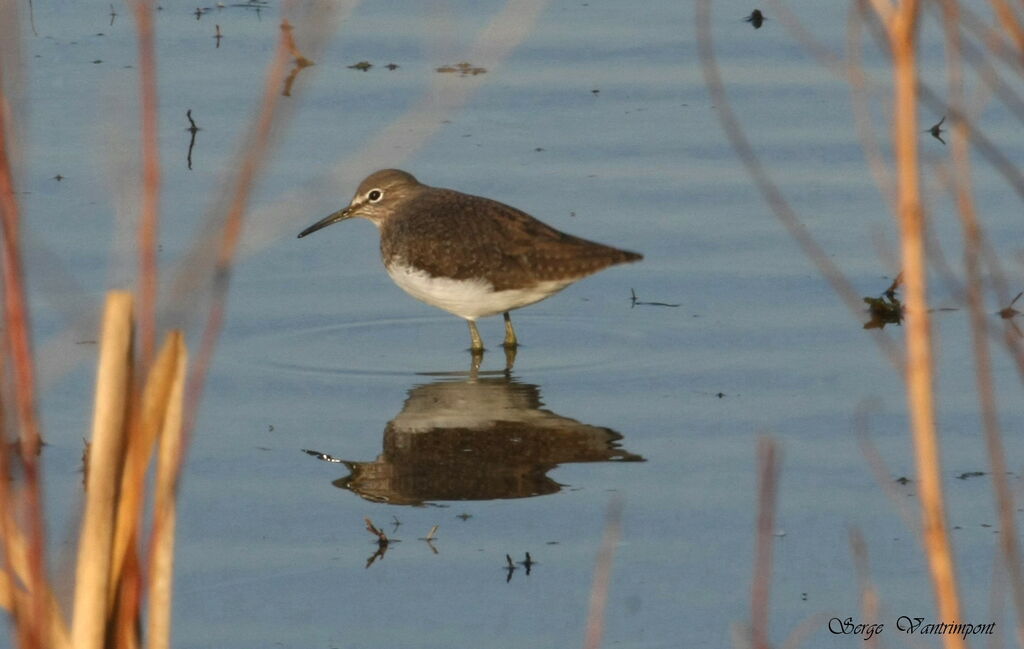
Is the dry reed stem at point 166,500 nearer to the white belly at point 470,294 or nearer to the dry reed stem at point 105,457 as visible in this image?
the dry reed stem at point 105,457

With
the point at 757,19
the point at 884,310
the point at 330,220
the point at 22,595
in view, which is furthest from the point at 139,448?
the point at 757,19

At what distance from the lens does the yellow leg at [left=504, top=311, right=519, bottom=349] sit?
780 cm

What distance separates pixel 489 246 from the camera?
7895 mm

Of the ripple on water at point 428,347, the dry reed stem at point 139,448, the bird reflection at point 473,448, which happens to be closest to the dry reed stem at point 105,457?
the dry reed stem at point 139,448

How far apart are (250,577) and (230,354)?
227cm

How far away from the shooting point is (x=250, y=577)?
5.21m

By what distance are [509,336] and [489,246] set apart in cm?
43

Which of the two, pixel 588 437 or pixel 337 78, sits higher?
pixel 337 78

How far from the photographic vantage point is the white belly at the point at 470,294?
25.3 ft

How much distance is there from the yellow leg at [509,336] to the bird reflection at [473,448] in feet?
2.25

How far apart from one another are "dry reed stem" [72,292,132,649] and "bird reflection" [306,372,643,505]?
350 centimetres

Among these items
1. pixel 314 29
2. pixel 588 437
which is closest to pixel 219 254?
pixel 314 29

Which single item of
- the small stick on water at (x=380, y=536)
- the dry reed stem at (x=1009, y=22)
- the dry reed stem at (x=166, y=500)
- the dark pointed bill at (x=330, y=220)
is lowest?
the small stick on water at (x=380, y=536)

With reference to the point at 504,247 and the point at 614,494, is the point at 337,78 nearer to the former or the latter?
the point at 504,247
